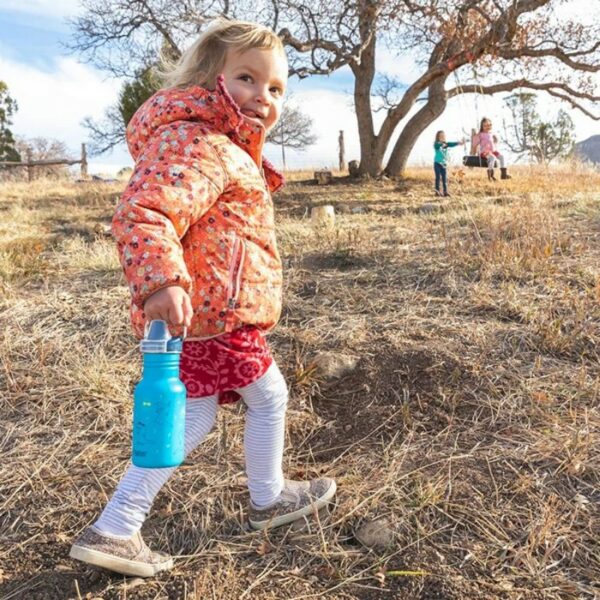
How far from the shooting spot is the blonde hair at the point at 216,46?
5.15 ft

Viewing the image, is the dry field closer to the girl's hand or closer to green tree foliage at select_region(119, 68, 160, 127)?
the girl's hand

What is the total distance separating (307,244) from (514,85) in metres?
9.50

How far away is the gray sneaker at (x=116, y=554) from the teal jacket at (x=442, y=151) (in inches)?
336

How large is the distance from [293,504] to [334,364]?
3.07 ft

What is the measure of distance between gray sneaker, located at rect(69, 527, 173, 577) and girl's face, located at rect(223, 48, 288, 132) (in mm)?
1194


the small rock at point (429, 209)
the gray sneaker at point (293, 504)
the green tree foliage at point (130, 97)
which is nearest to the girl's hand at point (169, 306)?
the gray sneaker at point (293, 504)

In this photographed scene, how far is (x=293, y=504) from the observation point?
1.80 m

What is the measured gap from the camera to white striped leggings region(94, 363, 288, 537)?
1.53m

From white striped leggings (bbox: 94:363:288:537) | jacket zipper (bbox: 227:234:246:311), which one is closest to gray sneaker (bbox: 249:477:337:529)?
white striped leggings (bbox: 94:363:288:537)

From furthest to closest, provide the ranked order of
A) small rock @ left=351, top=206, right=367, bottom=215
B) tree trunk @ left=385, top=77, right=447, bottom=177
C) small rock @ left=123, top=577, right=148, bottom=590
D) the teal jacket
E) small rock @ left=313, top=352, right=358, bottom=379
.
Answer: tree trunk @ left=385, top=77, right=447, bottom=177
the teal jacket
small rock @ left=351, top=206, right=367, bottom=215
small rock @ left=313, top=352, right=358, bottom=379
small rock @ left=123, top=577, right=148, bottom=590

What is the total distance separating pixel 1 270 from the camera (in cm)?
399

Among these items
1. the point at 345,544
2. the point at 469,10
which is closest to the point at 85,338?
the point at 345,544

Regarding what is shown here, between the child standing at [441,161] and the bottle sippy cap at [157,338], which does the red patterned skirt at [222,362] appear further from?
the child standing at [441,161]

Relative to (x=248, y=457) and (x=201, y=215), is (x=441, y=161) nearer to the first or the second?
(x=248, y=457)
